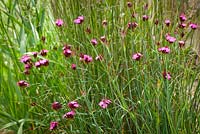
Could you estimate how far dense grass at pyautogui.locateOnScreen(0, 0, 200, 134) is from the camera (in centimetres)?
144

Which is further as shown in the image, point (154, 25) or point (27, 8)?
point (27, 8)

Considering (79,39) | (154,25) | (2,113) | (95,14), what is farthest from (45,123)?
(154,25)

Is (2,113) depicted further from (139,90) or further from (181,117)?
(181,117)

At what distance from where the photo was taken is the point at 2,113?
1.73m

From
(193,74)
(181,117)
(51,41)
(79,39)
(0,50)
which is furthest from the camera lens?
(51,41)

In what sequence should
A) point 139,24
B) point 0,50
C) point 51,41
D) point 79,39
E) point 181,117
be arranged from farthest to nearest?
point 51,41, point 0,50, point 79,39, point 139,24, point 181,117

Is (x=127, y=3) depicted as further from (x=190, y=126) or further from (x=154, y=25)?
(x=190, y=126)

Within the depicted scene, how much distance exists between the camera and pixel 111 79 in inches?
54.9

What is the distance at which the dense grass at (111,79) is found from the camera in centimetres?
144

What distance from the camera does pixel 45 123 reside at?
172 centimetres

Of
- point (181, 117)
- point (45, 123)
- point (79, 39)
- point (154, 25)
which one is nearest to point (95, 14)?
point (79, 39)

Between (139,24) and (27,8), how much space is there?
0.68 m

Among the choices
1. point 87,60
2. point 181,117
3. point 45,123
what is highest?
point 87,60

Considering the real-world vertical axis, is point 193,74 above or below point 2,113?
above
